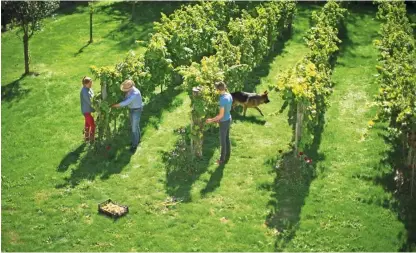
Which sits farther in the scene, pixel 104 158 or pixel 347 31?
pixel 347 31

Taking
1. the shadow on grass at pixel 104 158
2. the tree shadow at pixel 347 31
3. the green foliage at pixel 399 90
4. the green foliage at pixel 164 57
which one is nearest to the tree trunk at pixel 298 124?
the green foliage at pixel 399 90

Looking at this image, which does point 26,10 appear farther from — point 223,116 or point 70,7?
point 70,7

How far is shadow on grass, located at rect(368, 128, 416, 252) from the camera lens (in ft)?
42.0

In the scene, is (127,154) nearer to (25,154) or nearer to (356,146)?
(25,154)

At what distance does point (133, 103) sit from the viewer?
15.5 metres

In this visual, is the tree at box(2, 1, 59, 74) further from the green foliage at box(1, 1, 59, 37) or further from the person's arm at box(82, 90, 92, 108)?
the person's arm at box(82, 90, 92, 108)

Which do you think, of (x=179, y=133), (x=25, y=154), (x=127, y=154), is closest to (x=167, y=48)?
(x=179, y=133)

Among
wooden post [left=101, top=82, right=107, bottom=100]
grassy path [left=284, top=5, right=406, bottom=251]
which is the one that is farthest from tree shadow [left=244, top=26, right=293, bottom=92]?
wooden post [left=101, top=82, right=107, bottom=100]

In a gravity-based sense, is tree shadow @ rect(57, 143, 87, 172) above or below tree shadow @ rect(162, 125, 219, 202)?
below

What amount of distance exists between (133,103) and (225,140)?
8.61 ft

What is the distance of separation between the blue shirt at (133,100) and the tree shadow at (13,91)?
6.19 m

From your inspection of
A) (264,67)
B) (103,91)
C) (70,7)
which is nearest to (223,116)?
(103,91)

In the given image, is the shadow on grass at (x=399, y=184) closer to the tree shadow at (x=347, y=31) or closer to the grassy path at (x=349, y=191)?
the grassy path at (x=349, y=191)

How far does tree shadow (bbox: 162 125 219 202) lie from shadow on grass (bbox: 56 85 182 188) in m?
1.20
